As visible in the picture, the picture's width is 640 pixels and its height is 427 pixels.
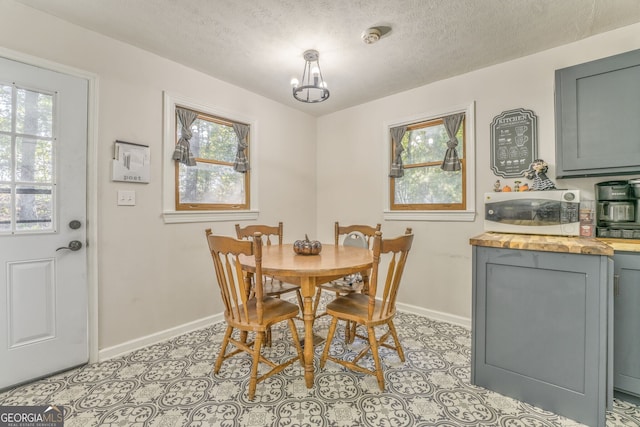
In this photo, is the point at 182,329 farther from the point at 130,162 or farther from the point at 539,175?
the point at 539,175

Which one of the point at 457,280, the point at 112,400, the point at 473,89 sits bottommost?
the point at 112,400

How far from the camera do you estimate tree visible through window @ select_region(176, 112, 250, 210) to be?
276 cm

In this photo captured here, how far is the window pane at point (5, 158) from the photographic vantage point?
177cm

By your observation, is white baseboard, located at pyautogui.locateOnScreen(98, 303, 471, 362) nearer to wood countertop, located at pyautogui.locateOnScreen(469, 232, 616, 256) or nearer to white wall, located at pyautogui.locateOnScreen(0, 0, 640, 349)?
white wall, located at pyautogui.locateOnScreen(0, 0, 640, 349)

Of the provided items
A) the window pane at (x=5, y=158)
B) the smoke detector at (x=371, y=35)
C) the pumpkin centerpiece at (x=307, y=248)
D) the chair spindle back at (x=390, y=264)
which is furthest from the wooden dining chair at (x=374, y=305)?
the window pane at (x=5, y=158)

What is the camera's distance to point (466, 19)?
2002 millimetres

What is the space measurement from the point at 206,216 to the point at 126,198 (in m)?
0.70

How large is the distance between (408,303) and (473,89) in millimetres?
2289

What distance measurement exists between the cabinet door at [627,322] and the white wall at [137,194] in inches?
118

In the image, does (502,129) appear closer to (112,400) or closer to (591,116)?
(591,116)

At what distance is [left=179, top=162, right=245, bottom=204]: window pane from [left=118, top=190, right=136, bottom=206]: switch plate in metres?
0.43

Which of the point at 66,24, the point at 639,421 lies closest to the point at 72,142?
the point at 66,24

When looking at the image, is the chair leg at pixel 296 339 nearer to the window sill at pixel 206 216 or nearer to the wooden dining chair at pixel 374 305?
the wooden dining chair at pixel 374 305

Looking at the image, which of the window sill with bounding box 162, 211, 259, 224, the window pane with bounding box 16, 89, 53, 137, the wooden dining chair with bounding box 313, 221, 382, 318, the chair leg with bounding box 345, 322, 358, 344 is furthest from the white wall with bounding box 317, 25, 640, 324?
the window pane with bounding box 16, 89, 53, 137
